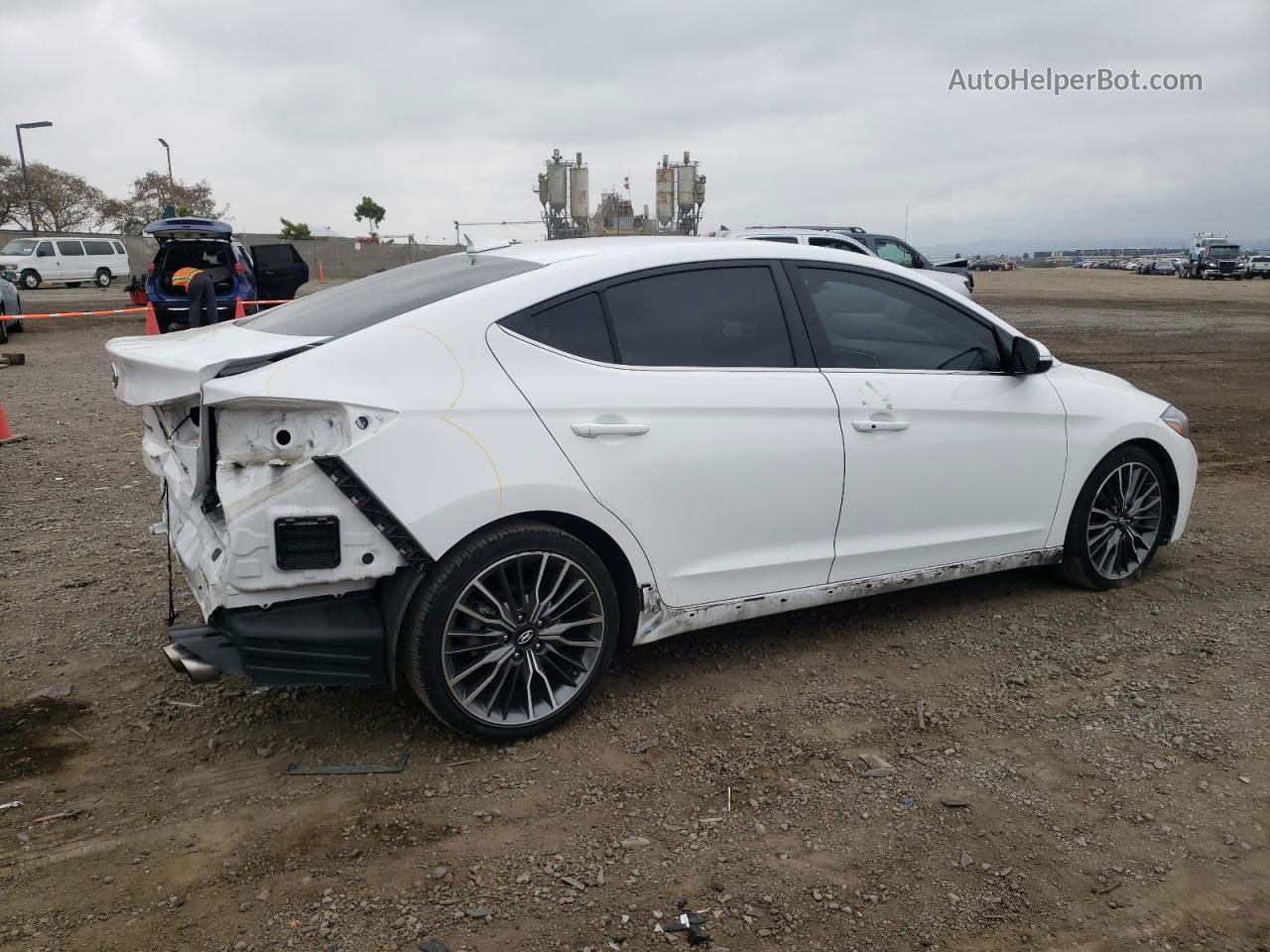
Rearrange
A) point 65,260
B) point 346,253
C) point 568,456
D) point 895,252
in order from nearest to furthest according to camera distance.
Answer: point 568,456
point 895,252
point 65,260
point 346,253

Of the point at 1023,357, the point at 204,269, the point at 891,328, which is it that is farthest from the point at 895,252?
the point at 891,328

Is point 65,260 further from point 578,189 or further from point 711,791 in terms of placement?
point 711,791

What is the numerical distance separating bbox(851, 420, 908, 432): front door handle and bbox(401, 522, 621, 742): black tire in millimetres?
1212

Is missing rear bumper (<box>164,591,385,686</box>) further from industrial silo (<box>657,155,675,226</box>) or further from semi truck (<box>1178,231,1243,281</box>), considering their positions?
semi truck (<box>1178,231,1243,281</box>)

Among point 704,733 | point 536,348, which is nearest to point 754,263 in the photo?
point 536,348

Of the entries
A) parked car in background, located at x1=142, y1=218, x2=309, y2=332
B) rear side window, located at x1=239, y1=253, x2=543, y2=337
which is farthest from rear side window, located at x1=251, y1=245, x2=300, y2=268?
rear side window, located at x1=239, y1=253, x2=543, y2=337

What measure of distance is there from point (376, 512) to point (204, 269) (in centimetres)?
1460

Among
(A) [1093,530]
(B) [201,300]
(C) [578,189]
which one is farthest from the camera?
(C) [578,189]

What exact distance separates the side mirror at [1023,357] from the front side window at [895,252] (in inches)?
530

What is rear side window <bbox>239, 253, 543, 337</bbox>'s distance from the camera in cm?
350

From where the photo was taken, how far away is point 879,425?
4.04 meters

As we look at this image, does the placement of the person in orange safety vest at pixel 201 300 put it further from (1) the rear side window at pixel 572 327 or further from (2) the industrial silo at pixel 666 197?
(2) the industrial silo at pixel 666 197

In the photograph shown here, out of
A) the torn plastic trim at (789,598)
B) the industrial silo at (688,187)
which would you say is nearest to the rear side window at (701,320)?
the torn plastic trim at (789,598)

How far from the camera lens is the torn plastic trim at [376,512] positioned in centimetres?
304
